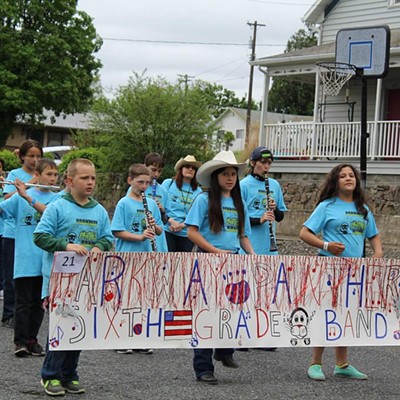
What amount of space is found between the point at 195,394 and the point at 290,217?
515 inches

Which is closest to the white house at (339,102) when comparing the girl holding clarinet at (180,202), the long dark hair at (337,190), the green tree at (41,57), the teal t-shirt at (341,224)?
the girl holding clarinet at (180,202)

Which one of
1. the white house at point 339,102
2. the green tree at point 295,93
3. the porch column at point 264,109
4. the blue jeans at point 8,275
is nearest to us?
the blue jeans at point 8,275

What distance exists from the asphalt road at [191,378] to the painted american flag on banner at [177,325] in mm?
391

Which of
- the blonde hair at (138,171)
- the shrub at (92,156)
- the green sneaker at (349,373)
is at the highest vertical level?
the shrub at (92,156)

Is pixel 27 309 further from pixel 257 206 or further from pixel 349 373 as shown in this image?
pixel 349 373

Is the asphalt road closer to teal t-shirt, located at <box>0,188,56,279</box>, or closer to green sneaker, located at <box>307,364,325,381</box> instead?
green sneaker, located at <box>307,364,325,381</box>

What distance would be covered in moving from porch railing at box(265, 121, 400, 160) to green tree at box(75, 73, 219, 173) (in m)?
2.28

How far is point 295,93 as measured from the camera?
168 ft

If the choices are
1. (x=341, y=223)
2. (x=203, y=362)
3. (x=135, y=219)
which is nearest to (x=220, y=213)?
(x=341, y=223)

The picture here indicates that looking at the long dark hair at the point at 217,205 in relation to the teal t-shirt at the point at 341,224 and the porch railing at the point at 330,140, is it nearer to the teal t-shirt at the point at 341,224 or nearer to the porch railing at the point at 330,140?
the teal t-shirt at the point at 341,224

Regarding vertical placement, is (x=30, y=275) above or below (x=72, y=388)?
above

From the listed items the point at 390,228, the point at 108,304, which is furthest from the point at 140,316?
the point at 390,228

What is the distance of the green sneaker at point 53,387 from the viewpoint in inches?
243

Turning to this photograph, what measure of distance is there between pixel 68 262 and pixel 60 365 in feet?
2.39
